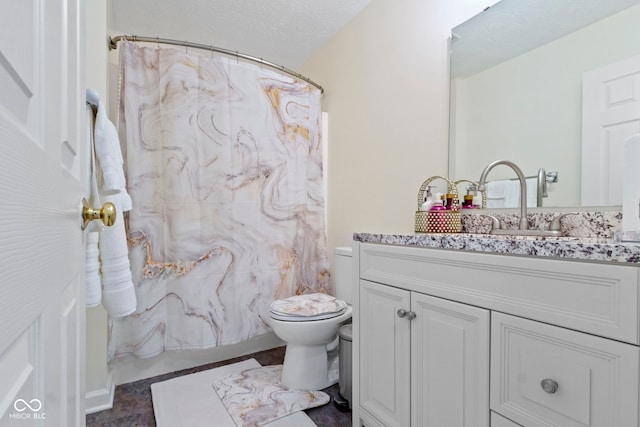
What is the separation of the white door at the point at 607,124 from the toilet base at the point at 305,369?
4.50ft

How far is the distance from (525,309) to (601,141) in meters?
0.75

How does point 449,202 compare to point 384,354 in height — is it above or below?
above

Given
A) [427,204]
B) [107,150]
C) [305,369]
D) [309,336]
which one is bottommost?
[305,369]

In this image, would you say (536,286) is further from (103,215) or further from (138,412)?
(138,412)

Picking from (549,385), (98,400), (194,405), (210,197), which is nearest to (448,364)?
(549,385)

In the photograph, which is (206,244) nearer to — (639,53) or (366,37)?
(366,37)

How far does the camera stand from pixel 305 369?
1708 millimetres

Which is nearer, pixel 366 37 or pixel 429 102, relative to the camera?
pixel 429 102

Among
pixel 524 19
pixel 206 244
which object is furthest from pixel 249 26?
pixel 524 19

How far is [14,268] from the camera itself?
0.26m

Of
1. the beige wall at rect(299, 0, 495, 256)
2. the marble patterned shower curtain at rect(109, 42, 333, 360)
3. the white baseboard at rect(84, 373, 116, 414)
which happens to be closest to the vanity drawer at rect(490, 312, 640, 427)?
the beige wall at rect(299, 0, 495, 256)

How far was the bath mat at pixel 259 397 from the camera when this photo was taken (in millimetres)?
1480

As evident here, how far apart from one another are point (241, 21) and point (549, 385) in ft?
7.83

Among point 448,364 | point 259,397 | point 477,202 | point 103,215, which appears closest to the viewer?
point 103,215
